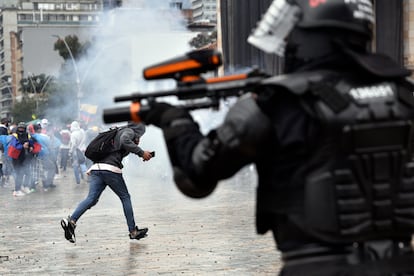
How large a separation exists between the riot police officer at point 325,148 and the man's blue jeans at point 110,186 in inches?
287

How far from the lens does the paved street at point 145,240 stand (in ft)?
28.6

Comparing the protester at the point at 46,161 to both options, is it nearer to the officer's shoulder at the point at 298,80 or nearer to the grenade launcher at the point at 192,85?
the grenade launcher at the point at 192,85

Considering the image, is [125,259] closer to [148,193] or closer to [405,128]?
[405,128]

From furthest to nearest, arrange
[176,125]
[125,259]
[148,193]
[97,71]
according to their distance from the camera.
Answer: [97,71] < [148,193] < [125,259] < [176,125]

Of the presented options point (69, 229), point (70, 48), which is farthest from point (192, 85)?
point (70, 48)

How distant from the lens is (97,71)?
60375 mm

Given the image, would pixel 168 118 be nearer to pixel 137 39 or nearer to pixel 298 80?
pixel 298 80

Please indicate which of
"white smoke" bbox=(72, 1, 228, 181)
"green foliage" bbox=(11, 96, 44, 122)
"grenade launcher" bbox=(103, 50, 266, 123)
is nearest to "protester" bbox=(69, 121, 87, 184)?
"grenade launcher" bbox=(103, 50, 266, 123)

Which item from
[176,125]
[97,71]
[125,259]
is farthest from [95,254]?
[97,71]

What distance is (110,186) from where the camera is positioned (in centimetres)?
1065

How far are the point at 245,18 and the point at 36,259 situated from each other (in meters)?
23.4

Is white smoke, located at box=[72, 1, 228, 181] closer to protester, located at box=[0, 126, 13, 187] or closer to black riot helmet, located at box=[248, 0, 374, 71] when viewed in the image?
protester, located at box=[0, 126, 13, 187]

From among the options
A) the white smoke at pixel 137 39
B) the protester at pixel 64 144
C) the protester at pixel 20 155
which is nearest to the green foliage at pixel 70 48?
the white smoke at pixel 137 39

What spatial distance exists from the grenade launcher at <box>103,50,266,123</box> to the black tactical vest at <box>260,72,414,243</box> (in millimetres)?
304
